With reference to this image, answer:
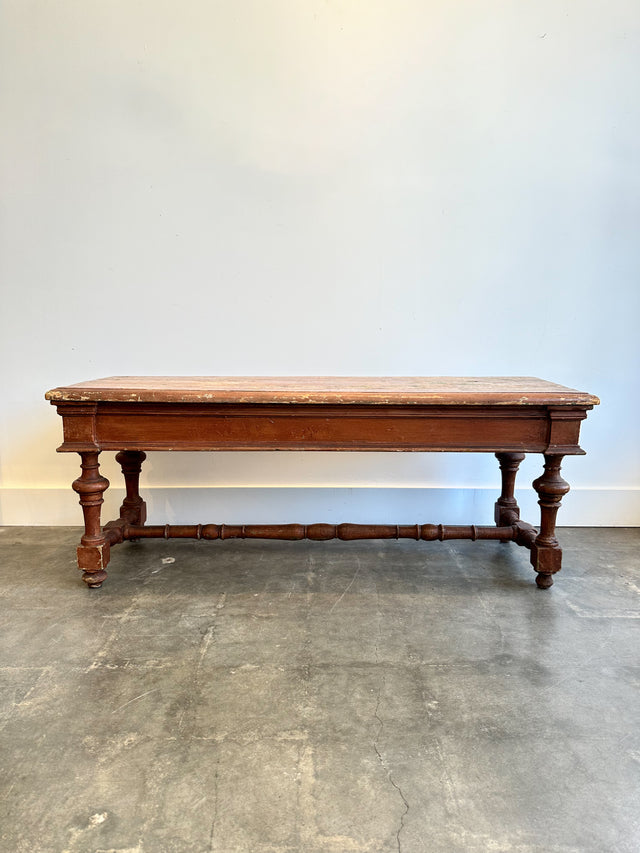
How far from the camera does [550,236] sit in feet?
9.32

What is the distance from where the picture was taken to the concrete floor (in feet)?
3.79

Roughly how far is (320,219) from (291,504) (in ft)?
4.80

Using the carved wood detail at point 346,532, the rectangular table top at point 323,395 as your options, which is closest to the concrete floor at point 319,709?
the carved wood detail at point 346,532

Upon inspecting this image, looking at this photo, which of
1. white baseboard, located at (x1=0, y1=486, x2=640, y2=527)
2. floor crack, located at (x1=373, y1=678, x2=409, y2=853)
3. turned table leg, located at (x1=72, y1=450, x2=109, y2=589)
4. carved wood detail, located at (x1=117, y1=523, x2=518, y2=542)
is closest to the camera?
floor crack, located at (x1=373, y1=678, x2=409, y2=853)

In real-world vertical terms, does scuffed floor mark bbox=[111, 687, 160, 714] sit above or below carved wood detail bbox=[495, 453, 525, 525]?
below

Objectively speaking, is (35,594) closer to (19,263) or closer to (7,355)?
(7,355)

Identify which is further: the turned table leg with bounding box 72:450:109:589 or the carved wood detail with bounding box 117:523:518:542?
the carved wood detail with bounding box 117:523:518:542

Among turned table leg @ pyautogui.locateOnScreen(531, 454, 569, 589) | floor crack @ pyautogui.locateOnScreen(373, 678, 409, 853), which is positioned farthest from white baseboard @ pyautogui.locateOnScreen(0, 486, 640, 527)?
floor crack @ pyautogui.locateOnScreen(373, 678, 409, 853)

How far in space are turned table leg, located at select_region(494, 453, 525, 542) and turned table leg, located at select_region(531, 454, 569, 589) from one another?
0.44 metres

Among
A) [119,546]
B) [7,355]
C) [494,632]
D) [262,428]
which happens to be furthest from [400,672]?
[7,355]

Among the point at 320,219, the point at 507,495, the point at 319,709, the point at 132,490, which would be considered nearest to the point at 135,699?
the point at 319,709

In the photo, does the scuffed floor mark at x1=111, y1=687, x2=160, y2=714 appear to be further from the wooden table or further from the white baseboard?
the white baseboard

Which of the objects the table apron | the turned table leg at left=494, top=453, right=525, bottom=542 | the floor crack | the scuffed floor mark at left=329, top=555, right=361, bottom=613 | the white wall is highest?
the white wall

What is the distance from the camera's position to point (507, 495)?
278cm
